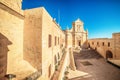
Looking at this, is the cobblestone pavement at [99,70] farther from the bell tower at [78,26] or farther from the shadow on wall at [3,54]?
the bell tower at [78,26]

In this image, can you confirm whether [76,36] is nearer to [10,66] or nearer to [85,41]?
[85,41]

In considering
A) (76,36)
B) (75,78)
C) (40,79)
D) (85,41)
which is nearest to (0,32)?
(40,79)

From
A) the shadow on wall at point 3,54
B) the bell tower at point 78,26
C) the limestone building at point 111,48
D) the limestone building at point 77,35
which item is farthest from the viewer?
the bell tower at point 78,26

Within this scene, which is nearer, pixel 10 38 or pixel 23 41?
pixel 10 38

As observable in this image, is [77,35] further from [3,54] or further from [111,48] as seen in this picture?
[3,54]

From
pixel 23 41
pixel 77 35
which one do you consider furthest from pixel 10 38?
pixel 77 35

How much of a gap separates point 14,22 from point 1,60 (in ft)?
7.47

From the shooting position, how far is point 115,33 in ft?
84.1

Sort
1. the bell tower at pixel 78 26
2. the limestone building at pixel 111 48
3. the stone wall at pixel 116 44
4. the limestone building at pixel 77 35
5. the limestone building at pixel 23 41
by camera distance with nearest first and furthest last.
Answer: the limestone building at pixel 23 41 → the stone wall at pixel 116 44 → the limestone building at pixel 111 48 → the limestone building at pixel 77 35 → the bell tower at pixel 78 26

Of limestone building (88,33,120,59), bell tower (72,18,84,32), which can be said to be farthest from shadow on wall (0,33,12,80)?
bell tower (72,18,84,32)

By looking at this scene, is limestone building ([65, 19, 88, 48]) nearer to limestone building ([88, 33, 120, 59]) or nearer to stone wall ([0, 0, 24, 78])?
limestone building ([88, 33, 120, 59])

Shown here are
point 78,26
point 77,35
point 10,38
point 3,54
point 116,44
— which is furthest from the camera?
point 78,26

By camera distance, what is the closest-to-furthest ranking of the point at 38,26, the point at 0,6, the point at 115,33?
the point at 0,6 → the point at 38,26 → the point at 115,33

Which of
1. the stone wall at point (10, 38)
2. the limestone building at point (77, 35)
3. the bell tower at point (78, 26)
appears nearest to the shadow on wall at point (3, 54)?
the stone wall at point (10, 38)
